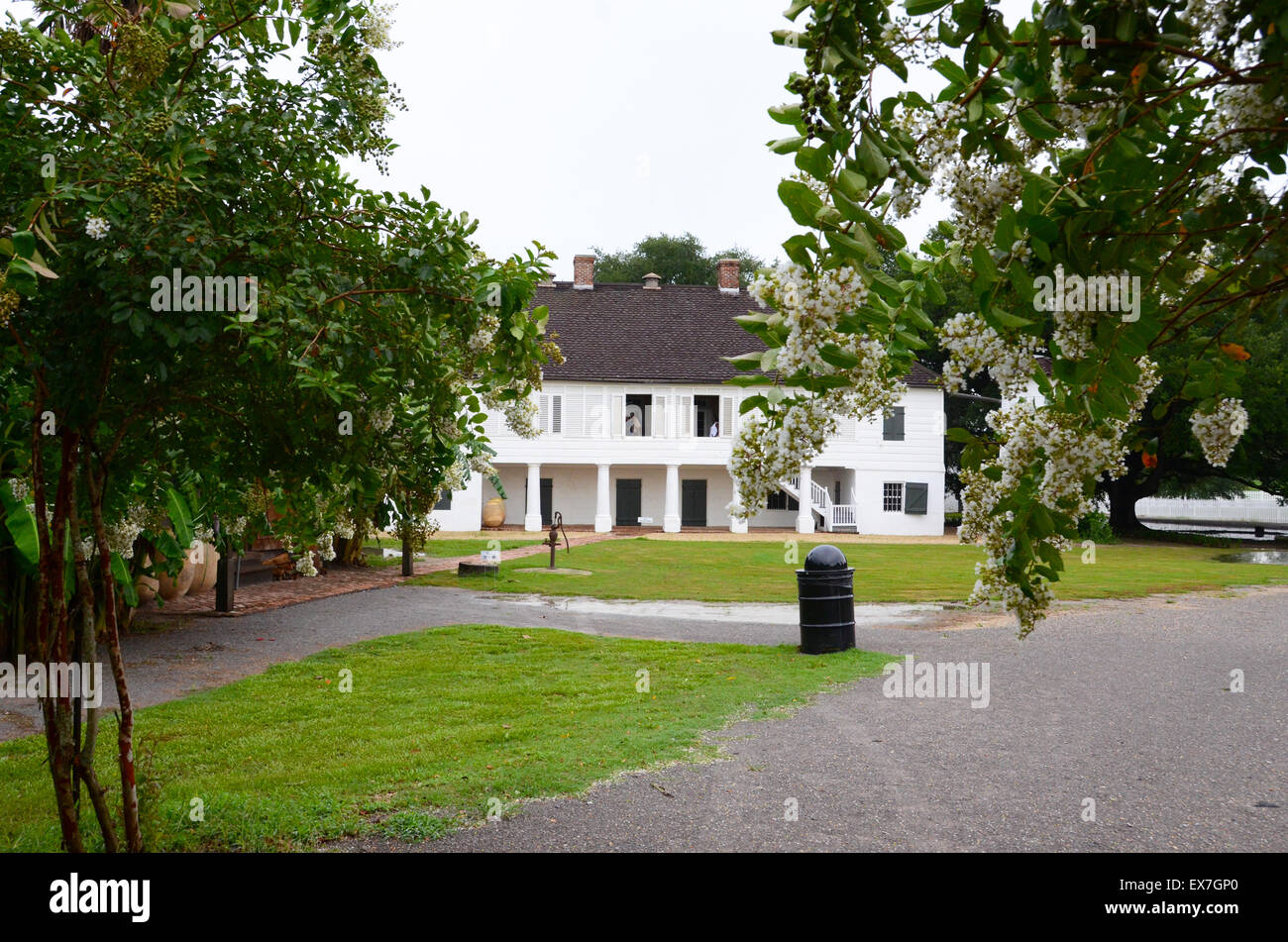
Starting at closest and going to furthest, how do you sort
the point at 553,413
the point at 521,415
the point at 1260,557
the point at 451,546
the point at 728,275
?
the point at 521,415
the point at 451,546
the point at 1260,557
the point at 553,413
the point at 728,275

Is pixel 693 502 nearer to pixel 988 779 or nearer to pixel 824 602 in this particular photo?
pixel 824 602

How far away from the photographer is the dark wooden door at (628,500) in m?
40.9

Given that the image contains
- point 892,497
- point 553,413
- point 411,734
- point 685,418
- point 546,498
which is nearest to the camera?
point 411,734

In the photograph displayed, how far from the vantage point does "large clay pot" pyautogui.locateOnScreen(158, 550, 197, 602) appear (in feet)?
51.5

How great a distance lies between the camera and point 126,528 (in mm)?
5785

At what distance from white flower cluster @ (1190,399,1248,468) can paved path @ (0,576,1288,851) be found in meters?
3.29

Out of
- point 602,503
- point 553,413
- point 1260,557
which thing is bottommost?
point 1260,557

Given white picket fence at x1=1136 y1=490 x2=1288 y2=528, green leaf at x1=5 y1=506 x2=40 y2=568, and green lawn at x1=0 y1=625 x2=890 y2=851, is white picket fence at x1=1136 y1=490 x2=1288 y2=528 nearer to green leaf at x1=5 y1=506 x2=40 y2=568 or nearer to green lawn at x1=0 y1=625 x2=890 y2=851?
green lawn at x1=0 y1=625 x2=890 y2=851

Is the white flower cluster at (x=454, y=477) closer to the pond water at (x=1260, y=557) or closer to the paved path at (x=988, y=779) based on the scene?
the paved path at (x=988, y=779)

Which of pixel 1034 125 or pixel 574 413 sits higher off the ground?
pixel 574 413

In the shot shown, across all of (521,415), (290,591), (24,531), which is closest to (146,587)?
(290,591)

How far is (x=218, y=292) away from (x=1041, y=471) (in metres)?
3.04

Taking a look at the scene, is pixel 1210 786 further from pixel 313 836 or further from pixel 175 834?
pixel 175 834

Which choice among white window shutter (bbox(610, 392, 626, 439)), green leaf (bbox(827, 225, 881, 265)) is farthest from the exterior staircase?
green leaf (bbox(827, 225, 881, 265))
